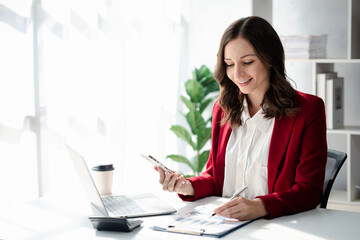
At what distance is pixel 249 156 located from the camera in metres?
2.18

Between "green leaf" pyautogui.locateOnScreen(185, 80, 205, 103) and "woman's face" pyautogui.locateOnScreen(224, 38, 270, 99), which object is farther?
"green leaf" pyautogui.locateOnScreen(185, 80, 205, 103)

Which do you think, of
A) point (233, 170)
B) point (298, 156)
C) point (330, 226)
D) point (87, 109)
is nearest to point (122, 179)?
point (87, 109)

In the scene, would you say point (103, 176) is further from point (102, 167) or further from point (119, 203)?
point (119, 203)

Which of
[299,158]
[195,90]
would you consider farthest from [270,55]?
[195,90]

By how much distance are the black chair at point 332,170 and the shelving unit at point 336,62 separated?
4.79ft

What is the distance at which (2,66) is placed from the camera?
2.75 meters

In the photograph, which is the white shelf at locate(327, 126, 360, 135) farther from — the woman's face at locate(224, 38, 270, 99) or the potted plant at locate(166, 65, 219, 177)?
the woman's face at locate(224, 38, 270, 99)

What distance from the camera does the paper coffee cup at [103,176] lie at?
2117mm

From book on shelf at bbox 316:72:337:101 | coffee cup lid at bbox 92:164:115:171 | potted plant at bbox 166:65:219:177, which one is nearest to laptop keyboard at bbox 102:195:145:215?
coffee cup lid at bbox 92:164:115:171

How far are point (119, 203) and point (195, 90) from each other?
218cm

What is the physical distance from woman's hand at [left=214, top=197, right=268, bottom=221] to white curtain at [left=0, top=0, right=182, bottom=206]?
59 centimetres

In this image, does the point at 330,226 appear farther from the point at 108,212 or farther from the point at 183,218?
the point at 108,212

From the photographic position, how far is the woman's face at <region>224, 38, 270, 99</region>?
2.11 metres

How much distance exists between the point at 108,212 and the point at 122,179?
75.7 inches
